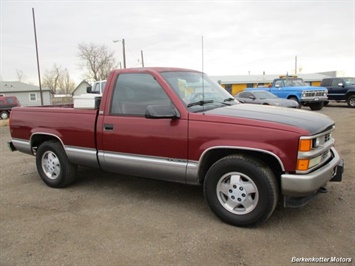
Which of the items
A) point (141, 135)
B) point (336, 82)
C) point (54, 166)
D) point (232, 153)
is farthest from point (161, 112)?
point (336, 82)

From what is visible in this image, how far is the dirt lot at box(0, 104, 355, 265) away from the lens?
3087 mm

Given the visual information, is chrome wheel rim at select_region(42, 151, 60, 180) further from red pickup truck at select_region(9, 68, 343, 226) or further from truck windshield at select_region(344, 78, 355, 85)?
truck windshield at select_region(344, 78, 355, 85)

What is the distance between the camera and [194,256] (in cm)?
308

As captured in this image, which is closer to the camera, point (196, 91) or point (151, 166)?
point (151, 166)

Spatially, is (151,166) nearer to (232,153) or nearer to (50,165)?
(232,153)

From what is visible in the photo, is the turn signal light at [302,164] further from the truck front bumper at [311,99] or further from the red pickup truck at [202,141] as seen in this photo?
the truck front bumper at [311,99]

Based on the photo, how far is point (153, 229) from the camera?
364 cm

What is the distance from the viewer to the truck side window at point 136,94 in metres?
4.10

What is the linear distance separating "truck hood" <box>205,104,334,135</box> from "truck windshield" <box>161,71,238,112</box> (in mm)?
218

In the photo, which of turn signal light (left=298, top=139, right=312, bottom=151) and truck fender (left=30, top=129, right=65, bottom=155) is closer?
A: turn signal light (left=298, top=139, right=312, bottom=151)

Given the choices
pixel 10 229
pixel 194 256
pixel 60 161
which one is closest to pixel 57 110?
pixel 60 161

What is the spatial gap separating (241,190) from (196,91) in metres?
1.48

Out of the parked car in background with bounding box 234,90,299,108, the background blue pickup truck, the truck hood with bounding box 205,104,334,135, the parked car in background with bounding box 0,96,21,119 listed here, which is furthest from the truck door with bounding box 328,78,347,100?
the parked car in background with bounding box 0,96,21,119

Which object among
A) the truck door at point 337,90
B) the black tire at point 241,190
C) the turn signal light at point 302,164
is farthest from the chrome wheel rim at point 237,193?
the truck door at point 337,90
